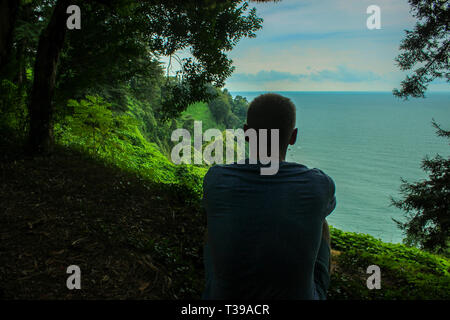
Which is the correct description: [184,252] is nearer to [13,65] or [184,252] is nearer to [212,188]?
[212,188]

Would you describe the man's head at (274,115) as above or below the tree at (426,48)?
below

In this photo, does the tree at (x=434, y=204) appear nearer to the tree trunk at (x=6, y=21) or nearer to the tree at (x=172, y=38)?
the tree at (x=172, y=38)

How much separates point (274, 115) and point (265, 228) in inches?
22.3

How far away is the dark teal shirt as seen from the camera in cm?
127

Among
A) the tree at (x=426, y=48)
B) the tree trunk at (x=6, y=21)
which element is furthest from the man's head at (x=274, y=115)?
the tree at (x=426, y=48)

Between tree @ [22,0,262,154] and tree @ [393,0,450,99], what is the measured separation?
4203 millimetres

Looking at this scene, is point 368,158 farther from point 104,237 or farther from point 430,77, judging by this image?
point 104,237

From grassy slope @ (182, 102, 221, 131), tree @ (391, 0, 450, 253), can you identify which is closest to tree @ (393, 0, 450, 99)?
tree @ (391, 0, 450, 253)

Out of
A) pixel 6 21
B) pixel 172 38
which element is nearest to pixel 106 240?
pixel 6 21

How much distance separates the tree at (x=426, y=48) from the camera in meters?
6.94

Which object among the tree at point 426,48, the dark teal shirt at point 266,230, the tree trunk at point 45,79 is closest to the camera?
the dark teal shirt at point 266,230

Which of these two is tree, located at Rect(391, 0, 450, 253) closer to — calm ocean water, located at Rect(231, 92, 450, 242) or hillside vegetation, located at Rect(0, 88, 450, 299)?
hillside vegetation, located at Rect(0, 88, 450, 299)

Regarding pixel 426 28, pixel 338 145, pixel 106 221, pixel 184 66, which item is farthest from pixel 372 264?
pixel 338 145

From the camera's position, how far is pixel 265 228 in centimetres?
128
